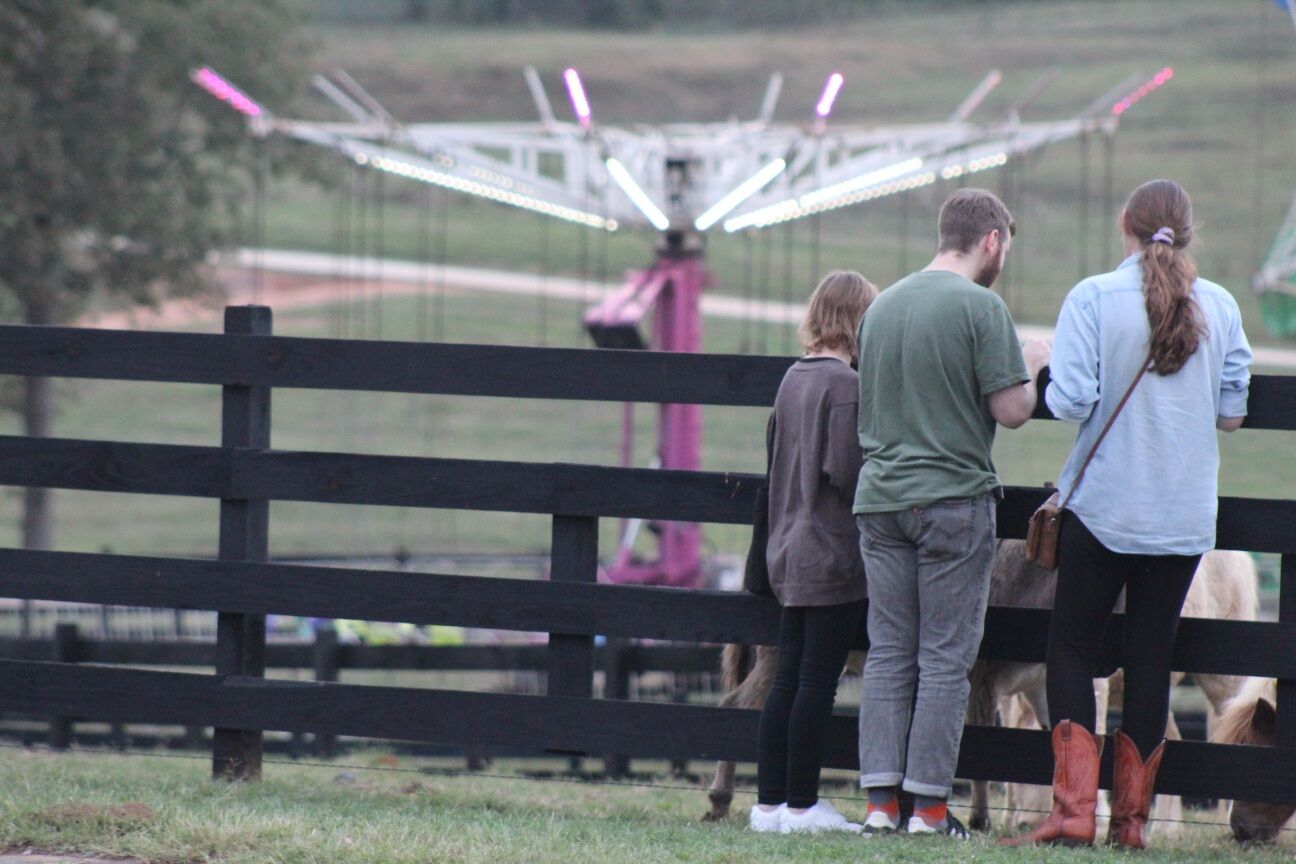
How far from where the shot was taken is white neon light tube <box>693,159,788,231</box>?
47.5ft

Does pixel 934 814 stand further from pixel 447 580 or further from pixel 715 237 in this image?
pixel 715 237

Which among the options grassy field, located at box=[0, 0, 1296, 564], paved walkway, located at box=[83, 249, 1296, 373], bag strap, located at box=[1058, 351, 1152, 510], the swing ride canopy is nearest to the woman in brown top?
bag strap, located at box=[1058, 351, 1152, 510]

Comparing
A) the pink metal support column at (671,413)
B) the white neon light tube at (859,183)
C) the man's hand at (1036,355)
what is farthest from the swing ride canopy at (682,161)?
the man's hand at (1036,355)

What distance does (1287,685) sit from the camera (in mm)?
4559

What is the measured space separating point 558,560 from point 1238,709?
7.87ft

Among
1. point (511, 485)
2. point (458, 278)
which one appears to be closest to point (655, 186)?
point (511, 485)

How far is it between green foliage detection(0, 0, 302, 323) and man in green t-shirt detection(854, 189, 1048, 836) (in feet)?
58.4

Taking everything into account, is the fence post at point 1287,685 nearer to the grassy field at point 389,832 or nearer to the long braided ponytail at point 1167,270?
the grassy field at point 389,832

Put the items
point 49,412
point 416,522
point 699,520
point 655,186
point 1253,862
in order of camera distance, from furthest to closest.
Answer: point 416,522, point 49,412, point 655,186, point 699,520, point 1253,862

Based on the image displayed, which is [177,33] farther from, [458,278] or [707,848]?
[458,278]

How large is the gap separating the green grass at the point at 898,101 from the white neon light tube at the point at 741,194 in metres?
30.6

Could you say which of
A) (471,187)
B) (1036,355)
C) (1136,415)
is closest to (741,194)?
(471,187)

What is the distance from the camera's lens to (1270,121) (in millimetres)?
65938

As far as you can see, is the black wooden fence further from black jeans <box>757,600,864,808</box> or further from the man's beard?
the man's beard
